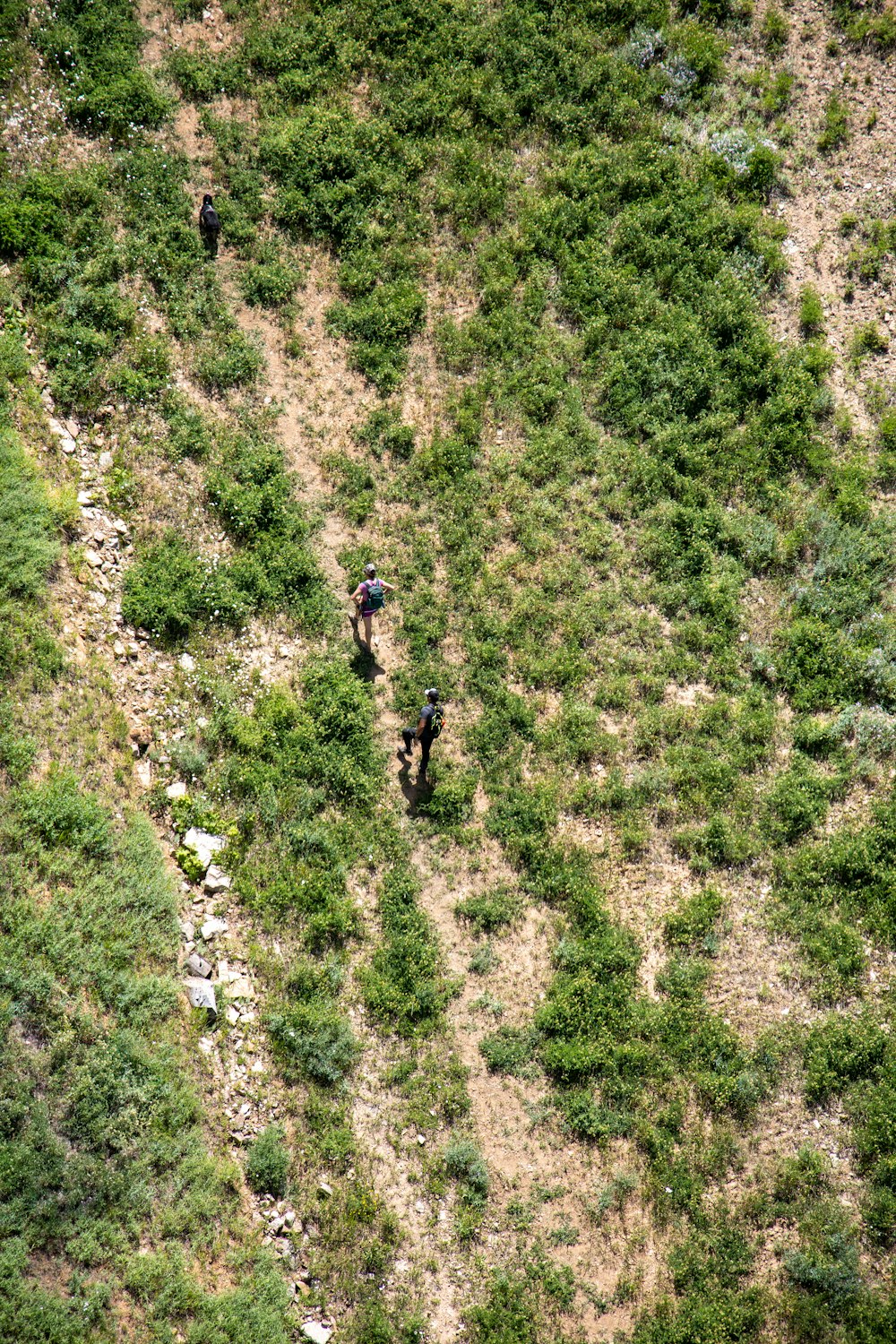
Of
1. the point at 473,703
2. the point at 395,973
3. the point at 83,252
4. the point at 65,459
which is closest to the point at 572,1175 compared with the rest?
the point at 395,973

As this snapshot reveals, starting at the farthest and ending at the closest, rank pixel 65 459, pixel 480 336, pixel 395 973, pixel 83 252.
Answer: pixel 480 336 < pixel 83 252 < pixel 65 459 < pixel 395 973

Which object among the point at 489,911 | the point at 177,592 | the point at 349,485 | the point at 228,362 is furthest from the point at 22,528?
the point at 489,911

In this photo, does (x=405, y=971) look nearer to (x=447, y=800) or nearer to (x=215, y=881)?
(x=447, y=800)

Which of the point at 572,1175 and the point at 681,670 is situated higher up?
the point at 681,670

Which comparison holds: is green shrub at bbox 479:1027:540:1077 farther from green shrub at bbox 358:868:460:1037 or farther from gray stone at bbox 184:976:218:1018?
gray stone at bbox 184:976:218:1018

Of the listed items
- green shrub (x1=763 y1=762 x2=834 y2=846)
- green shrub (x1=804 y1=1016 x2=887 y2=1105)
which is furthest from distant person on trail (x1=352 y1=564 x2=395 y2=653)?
green shrub (x1=804 y1=1016 x2=887 y2=1105)

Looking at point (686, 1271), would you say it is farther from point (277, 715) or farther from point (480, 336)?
point (480, 336)
